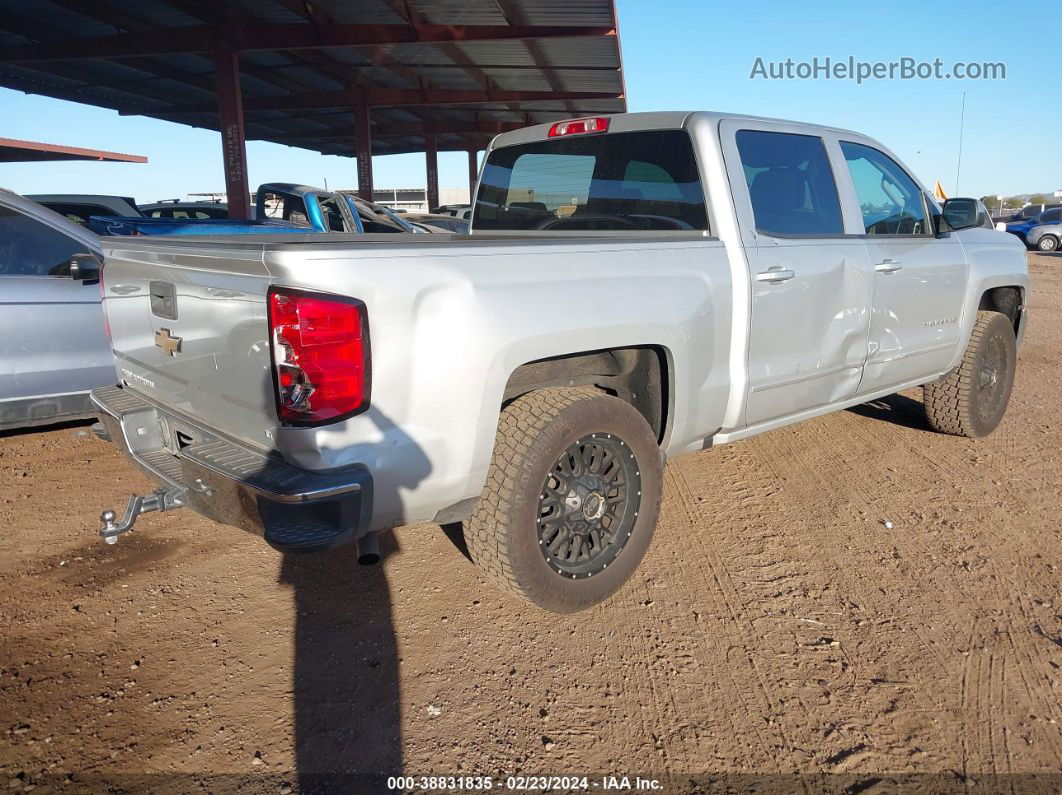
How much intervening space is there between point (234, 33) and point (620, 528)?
54.9ft

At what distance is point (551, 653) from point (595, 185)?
2445mm

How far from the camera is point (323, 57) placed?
63.8 feet

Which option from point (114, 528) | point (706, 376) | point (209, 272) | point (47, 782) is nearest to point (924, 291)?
point (706, 376)

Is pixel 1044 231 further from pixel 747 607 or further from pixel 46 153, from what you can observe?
pixel 46 153

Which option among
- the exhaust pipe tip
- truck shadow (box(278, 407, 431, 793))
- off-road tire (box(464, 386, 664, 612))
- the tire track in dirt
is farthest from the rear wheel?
the exhaust pipe tip

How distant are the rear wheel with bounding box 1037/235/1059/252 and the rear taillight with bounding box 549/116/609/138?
3165cm

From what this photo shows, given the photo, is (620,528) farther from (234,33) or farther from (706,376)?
(234,33)

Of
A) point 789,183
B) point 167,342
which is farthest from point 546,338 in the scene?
point 789,183

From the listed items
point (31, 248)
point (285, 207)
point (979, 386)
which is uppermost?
point (285, 207)

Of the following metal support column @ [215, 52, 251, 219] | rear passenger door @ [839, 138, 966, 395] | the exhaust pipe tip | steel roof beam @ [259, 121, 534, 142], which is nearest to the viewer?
the exhaust pipe tip

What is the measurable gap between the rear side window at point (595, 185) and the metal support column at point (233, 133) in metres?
Result: 14.1

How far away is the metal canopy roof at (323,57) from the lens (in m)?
15.1

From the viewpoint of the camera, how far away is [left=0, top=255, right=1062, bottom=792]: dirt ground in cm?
232

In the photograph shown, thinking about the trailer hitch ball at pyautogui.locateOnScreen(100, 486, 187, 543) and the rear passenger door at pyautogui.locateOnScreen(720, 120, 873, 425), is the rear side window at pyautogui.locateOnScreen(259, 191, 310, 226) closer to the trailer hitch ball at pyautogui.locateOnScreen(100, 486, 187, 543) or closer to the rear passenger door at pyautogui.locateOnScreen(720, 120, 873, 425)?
the rear passenger door at pyautogui.locateOnScreen(720, 120, 873, 425)
